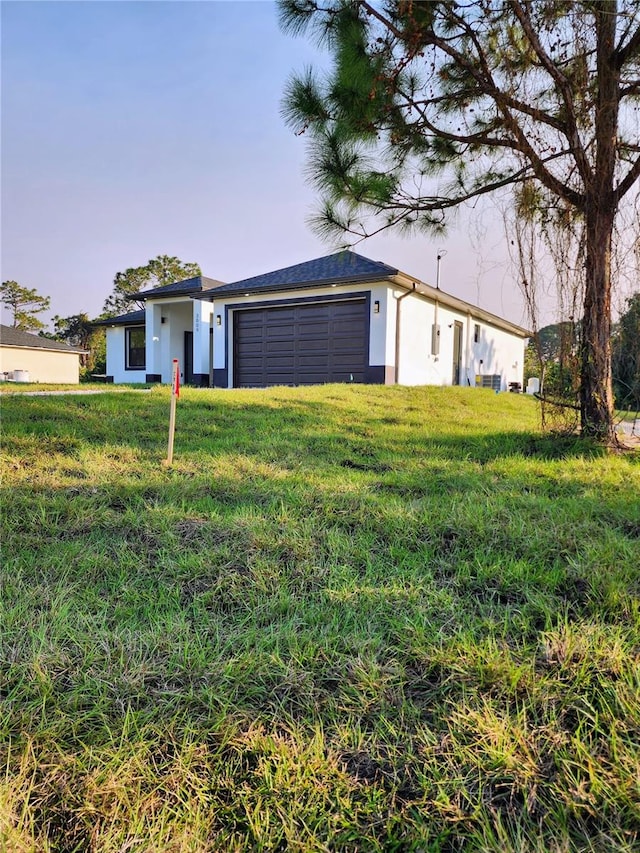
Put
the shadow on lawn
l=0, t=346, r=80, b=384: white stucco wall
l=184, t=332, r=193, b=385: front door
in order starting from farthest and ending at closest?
1. l=0, t=346, r=80, b=384: white stucco wall
2. l=184, t=332, r=193, b=385: front door
3. the shadow on lawn

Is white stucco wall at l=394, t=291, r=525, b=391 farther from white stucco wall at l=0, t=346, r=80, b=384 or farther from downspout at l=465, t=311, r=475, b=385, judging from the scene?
white stucco wall at l=0, t=346, r=80, b=384

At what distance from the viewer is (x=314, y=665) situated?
61.2 inches

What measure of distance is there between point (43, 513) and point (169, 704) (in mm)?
1741

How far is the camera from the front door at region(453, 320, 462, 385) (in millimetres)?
14086

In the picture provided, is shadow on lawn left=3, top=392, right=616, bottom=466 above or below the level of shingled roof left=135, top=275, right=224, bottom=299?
below

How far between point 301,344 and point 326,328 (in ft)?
2.52

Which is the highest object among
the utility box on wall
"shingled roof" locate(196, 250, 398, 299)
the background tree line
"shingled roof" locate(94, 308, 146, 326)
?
the background tree line

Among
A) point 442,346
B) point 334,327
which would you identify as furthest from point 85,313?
point 442,346

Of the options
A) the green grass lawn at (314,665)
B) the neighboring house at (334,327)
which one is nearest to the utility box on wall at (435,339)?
the neighboring house at (334,327)

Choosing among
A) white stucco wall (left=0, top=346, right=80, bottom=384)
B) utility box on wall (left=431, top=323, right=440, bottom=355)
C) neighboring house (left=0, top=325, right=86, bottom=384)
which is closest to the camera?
utility box on wall (left=431, top=323, right=440, bottom=355)

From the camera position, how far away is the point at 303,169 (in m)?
4.90

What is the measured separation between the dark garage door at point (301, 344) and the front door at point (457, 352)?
4.37 m

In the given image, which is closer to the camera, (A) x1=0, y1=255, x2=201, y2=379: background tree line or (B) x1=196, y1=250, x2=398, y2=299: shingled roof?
(B) x1=196, y1=250, x2=398, y2=299: shingled roof

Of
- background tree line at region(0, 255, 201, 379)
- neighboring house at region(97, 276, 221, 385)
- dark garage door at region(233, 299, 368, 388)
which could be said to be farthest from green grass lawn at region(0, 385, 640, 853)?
background tree line at region(0, 255, 201, 379)
